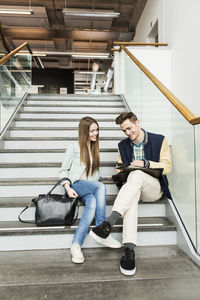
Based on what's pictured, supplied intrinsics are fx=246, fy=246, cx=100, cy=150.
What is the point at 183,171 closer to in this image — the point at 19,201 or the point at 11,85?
the point at 19,201

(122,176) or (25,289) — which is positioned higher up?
(122,176)

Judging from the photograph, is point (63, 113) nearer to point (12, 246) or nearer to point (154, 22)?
point (12, 246)

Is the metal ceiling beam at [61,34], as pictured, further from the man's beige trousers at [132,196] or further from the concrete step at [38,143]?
the man's beige trousers at [132,196]

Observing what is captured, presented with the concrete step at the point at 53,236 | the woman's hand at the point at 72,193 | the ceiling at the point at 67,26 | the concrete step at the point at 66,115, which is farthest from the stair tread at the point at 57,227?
the ceiling at the point at 67,26

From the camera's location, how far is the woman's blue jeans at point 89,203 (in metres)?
1.83

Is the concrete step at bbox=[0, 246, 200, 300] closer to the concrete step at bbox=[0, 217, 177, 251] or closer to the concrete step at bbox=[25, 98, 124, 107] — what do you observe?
the concrete step at bbox=[0, 217, 177, 251]

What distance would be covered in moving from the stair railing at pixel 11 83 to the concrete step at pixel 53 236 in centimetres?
170

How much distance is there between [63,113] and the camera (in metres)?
4.04

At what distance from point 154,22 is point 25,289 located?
625 cm

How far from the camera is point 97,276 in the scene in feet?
5.11

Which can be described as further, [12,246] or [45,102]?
[45,102]

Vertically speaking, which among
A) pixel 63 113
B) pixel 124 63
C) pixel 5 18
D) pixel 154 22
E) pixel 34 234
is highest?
pixel 5 18

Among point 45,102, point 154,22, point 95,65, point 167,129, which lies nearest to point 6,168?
point 167,129

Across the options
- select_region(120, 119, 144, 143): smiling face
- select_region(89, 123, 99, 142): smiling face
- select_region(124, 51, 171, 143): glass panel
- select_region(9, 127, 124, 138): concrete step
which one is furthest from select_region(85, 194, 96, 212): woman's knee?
select_region(9, 127, 124, 138): concrete step
